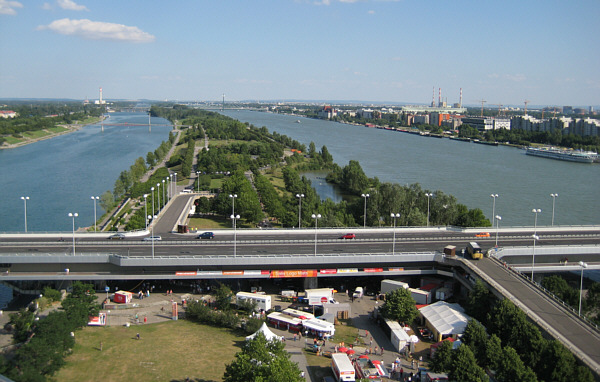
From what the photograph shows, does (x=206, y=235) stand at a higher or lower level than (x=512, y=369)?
higher

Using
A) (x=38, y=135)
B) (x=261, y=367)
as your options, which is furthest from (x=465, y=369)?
(x=38, y=135)

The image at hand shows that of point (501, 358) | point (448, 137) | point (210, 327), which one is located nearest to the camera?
point (501, 358)

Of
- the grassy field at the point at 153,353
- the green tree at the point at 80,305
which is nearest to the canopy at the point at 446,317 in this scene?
the grassy field at the point at 153,353

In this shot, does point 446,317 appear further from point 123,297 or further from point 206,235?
point 206,235

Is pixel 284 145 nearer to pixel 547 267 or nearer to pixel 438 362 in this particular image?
pixel 547 267

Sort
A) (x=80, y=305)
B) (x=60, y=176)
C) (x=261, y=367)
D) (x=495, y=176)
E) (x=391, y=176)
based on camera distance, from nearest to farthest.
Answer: (x=261, y=367) → (x=80, y=305) → (x=60, y=176) → (x=391, y=176) → (x=495, y=176)

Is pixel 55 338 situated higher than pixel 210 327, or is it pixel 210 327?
pixel 55 338

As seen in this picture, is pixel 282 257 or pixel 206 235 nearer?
pixel 282 257

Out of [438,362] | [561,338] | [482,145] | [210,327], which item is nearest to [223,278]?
[210,327]

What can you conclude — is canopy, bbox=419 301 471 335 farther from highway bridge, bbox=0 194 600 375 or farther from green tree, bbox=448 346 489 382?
green tree, bbox=448 346 489 382
